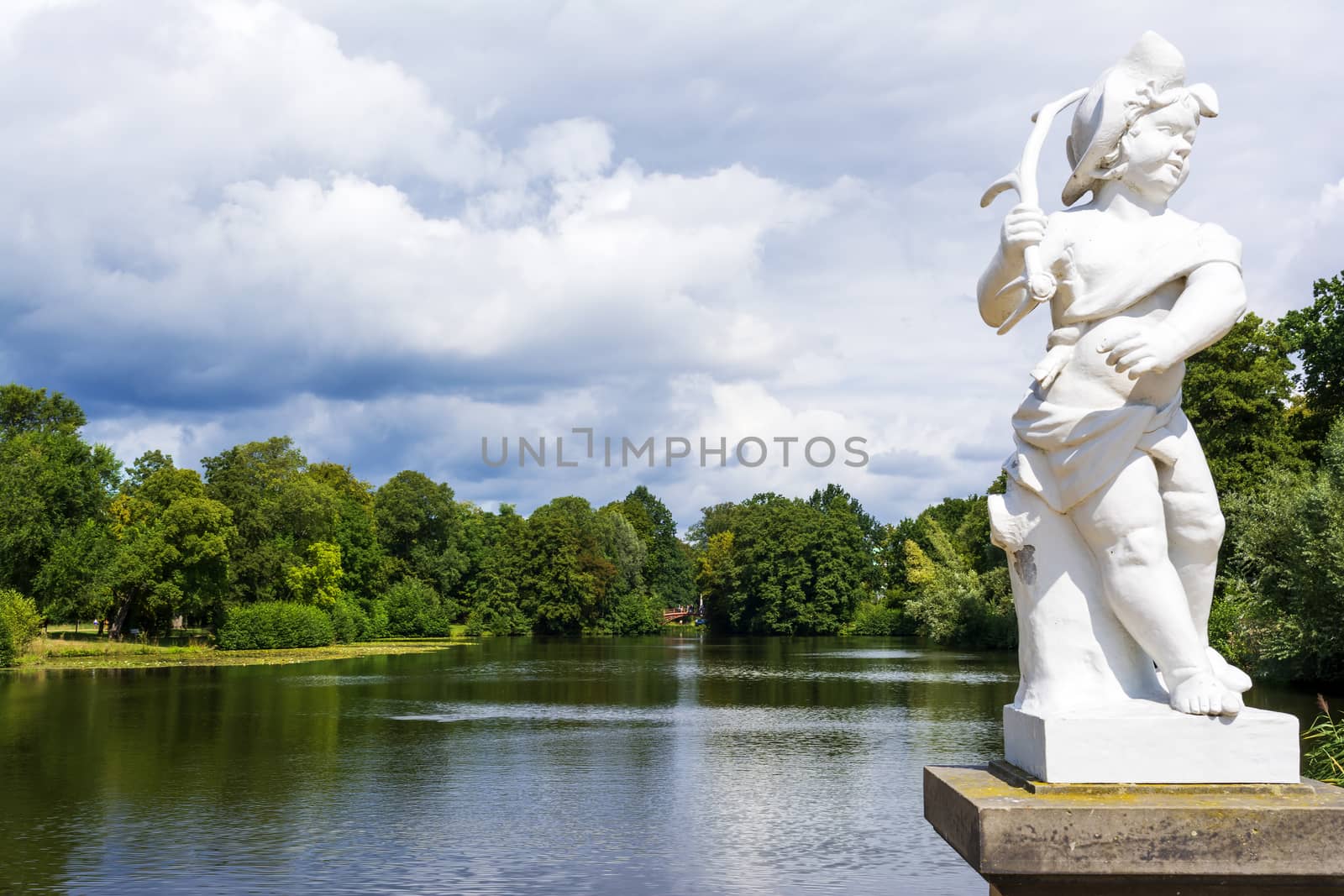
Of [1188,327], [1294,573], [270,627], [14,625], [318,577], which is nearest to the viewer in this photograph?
[1188,327]

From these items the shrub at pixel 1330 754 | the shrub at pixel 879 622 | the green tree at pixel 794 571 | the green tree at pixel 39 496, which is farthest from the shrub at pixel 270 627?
the shrub at pixel 1330 754

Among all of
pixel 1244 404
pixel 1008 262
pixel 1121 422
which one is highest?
pixel 1244 404

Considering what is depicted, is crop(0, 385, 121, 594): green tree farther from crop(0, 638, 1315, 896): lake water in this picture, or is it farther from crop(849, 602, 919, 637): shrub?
crop(849, 602, 919, 637): shrub

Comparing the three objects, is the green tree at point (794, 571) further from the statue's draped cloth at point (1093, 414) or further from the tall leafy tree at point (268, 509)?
the statue's draped cloth at point (1093, 414)

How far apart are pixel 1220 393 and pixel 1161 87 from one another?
30997 mm

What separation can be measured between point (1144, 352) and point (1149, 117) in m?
1.01

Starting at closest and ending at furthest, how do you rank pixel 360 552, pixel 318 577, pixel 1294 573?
pixel 1294 573
pixel 318 577
pixel 360 552

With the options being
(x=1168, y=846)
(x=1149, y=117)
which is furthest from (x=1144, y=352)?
(x=1168, y=846)

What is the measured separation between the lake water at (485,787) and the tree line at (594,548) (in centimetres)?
443

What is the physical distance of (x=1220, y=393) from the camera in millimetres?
32219

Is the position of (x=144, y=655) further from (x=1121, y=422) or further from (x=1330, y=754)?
(x=1121, y=422)

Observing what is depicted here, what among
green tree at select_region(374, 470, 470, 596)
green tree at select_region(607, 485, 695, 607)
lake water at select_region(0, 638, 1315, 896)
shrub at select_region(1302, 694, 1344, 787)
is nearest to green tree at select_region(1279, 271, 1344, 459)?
lake water at select_region(0, 638, 1315, 896)

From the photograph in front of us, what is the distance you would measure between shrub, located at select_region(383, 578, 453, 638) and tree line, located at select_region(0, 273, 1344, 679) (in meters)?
0.17

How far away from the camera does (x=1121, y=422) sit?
3914 mm
